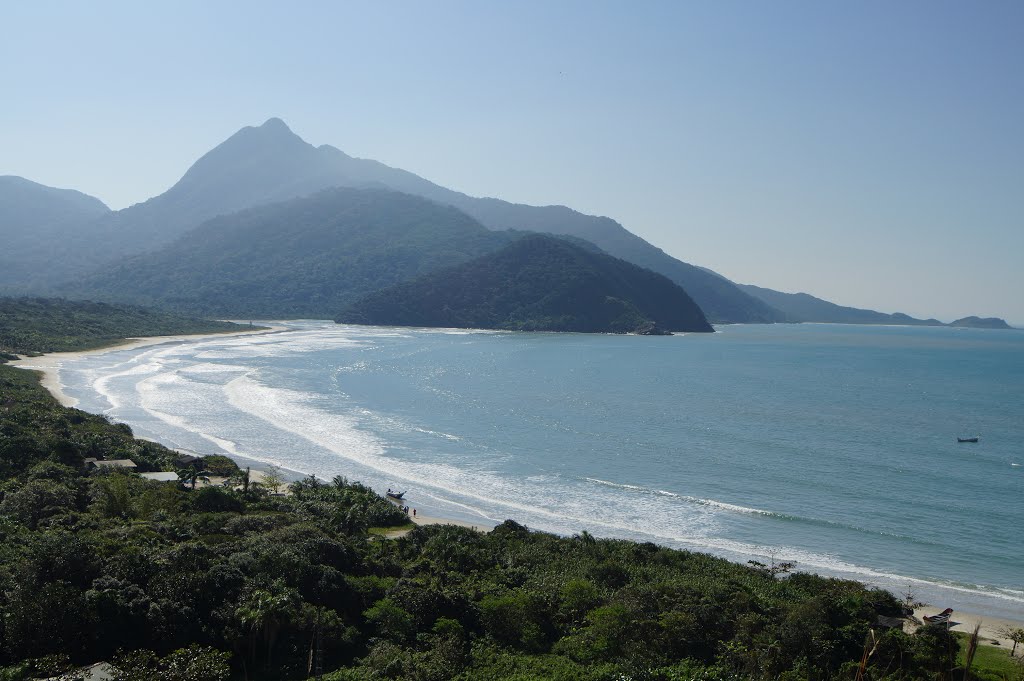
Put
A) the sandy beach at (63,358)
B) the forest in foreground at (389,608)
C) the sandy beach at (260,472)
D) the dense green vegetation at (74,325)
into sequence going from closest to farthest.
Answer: the forest in foreground at (389,608)
the sandy beach at (260,472)
the sandy beach at (63,358)
the dense green vegetation at (74,325)

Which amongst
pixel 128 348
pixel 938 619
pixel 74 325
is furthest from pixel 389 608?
pixel 74 325

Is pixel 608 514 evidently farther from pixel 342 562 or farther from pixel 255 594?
pixel 255 594

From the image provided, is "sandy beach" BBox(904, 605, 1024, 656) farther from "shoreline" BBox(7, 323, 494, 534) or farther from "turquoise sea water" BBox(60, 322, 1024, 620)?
"shoreline" BBox(7, 323, 494, 534)

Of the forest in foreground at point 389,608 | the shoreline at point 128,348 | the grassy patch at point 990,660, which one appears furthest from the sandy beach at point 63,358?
the grassy patch at point 990,660

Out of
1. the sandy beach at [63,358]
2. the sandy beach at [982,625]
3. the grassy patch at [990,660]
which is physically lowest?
the sandy beach at [63,358]

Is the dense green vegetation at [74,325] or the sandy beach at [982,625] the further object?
the dense green vegetation at [74,325]

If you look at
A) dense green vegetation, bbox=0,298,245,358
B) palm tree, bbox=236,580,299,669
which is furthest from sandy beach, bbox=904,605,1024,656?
dense green vegetation, bbox=0,298,245,358

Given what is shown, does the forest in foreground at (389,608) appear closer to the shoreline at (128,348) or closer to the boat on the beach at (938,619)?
the boat on the beach at (938,619)
